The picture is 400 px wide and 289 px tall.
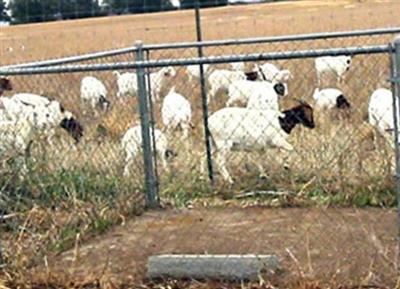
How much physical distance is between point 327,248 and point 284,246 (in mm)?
346

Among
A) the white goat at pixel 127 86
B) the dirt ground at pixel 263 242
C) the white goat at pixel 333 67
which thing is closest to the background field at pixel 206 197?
the dirt ground at pixel 263 242

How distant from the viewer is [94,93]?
12.6m

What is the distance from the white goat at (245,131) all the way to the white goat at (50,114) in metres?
1.70

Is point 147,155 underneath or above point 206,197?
above

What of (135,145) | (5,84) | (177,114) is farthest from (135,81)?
(5,84)

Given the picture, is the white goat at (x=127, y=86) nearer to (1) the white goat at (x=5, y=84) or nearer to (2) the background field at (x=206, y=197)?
(2) the background field at (x=206, y=197)

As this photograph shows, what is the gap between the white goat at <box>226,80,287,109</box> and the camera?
10.1 metres

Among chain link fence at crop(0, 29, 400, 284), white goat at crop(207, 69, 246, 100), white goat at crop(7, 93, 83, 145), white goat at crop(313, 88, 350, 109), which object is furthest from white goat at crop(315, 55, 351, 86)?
white goat at crop(7, 93, 83, 145)

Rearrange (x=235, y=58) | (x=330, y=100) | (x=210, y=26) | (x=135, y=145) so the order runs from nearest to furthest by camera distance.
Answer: (x=235, y=58) < (x=135, y=145) < (x=330, y=100) < (x=210, y=26)

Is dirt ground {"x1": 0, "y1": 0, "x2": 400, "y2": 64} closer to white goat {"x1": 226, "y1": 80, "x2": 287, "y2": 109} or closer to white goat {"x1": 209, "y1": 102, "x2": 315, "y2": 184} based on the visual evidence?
white goat {"x1": 226, "y1": 80, "x2": 287, "y2": 109}

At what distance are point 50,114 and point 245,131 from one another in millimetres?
2678

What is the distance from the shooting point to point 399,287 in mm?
5340

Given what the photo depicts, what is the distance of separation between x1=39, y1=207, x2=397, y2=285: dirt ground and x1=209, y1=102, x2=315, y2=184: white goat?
34.7 inches

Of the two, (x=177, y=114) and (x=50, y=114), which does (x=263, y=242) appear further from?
(x=50, y=114)
